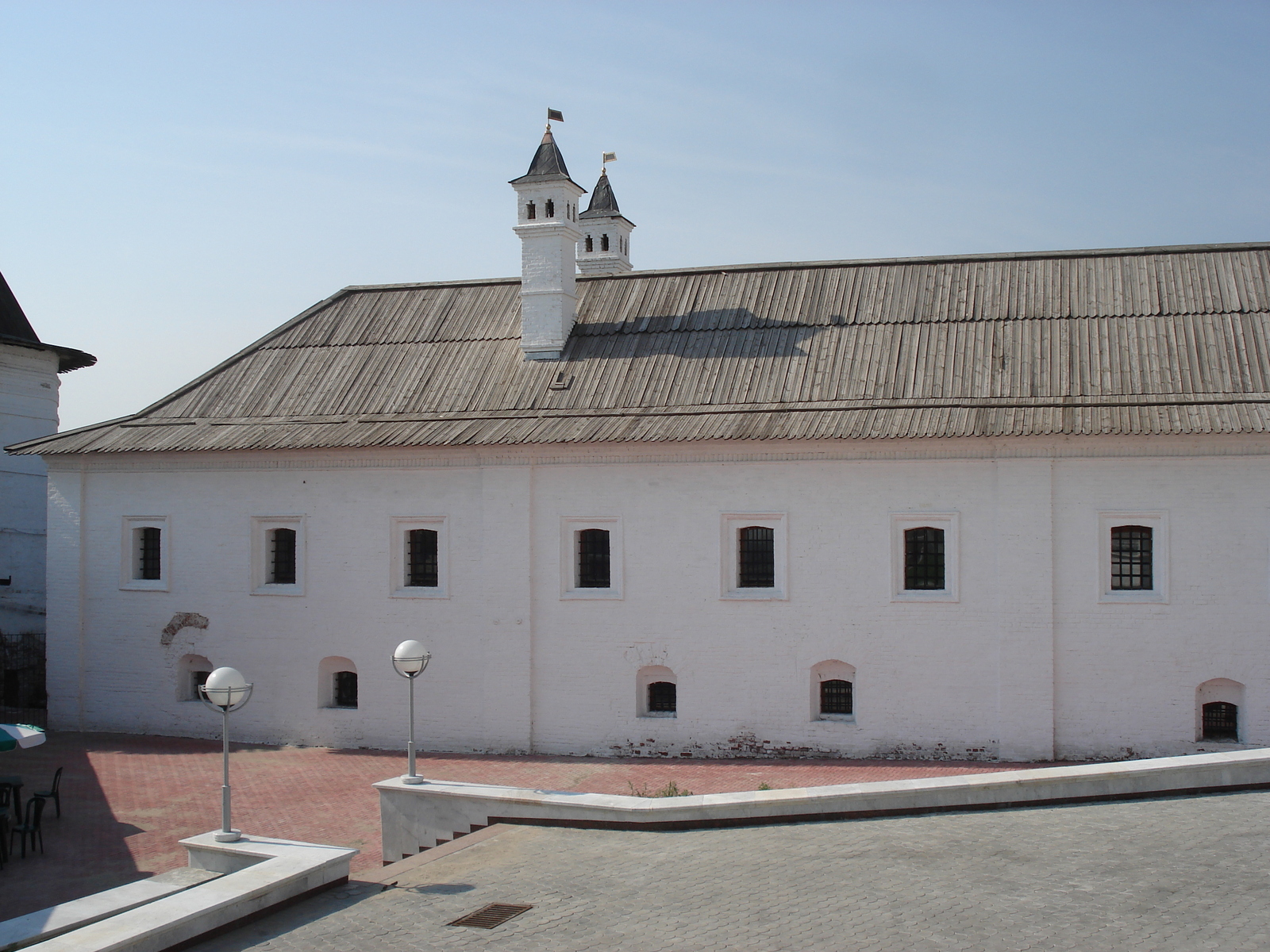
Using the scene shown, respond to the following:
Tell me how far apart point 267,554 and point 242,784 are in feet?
17.0

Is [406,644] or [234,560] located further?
[234,560]

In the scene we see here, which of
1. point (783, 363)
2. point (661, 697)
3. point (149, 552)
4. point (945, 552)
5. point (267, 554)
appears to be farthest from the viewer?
point (149, 552)

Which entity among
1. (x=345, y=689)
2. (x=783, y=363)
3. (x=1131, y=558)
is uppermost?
(x=783, y=363)

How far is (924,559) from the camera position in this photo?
19.9 meters

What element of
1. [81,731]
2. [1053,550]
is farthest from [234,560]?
[1053,550]

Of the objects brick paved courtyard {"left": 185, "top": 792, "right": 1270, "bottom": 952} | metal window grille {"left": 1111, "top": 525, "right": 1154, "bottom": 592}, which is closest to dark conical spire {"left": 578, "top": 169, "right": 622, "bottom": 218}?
metal window grille {"left": 1111, "top": 525, "right": 1154, "bottom": 592}

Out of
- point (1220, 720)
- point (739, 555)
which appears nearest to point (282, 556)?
point (739, 555)

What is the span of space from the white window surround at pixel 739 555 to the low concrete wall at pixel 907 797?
275 inches

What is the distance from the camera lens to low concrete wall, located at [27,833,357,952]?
912cm

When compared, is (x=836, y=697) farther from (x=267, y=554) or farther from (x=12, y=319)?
(x=12, y=319)

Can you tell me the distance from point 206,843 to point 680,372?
497 inches

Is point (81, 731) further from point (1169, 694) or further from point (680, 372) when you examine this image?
point (1169, 694)

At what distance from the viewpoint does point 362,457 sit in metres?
22.0

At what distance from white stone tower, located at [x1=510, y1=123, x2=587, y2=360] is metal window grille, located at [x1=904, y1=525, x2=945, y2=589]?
800cm
